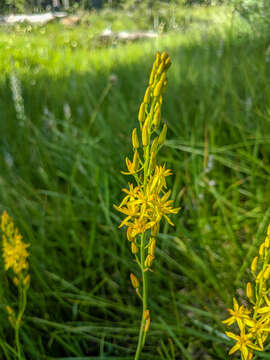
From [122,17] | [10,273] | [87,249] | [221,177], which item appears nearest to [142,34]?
[122,17]

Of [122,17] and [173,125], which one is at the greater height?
[122,17]

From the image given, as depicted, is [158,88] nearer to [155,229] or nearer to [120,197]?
[155,229]

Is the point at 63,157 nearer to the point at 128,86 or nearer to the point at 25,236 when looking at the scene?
the point at 25,236

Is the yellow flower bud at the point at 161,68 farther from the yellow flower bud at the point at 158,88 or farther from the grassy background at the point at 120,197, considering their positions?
the grassy background at the point at 120,197

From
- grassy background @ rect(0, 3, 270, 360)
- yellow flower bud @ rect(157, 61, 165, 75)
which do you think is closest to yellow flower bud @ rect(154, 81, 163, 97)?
yellow flower bud @ rect(157, 61, 165, 75)

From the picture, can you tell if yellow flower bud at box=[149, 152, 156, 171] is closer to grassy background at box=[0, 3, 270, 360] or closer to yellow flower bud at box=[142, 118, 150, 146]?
yellow flower bud at box=[142, 118, 150, 146]

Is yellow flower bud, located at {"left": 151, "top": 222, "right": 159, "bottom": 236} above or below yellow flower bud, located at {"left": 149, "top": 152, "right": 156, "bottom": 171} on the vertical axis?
below

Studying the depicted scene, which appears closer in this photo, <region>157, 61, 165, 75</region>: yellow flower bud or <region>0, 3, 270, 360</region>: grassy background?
<region>157, 61, 165, 75</region>: yellow flower bud

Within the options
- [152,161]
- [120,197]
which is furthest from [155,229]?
Answer: [120,197]
